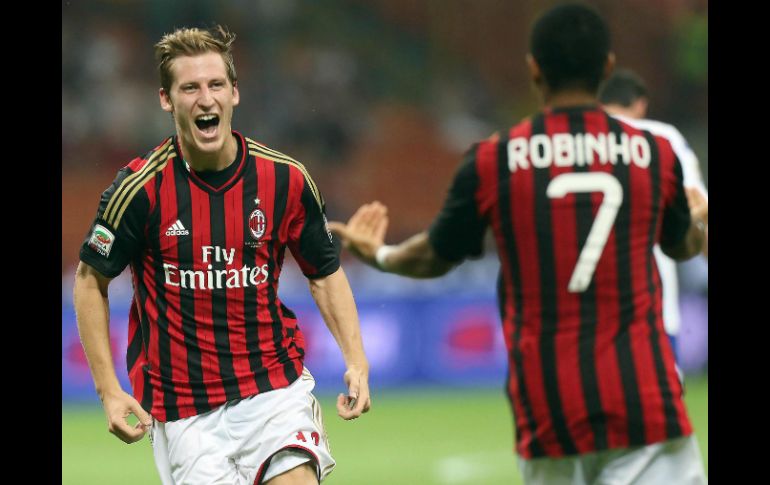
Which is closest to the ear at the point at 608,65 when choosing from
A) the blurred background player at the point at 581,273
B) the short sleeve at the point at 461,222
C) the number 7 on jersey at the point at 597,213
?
the blurred background player at the point at 581,273

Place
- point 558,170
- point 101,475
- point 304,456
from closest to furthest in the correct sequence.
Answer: point 558,170 → point 304,456 → point 101,475

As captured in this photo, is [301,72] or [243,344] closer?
[243,344]

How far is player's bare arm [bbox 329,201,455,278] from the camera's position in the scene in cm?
363

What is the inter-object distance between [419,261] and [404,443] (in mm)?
4991

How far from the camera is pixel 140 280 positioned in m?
4.35

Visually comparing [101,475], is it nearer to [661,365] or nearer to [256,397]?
[256,397]

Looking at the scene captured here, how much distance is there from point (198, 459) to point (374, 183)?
361 inches

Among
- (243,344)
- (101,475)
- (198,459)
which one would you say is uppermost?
(243,344)

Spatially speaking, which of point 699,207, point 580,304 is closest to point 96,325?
point 580,304

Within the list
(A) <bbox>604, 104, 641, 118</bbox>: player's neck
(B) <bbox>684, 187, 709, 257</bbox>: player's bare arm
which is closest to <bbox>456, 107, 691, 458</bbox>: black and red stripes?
(B) <bbox>684, 187, 709, 257</bbox>: player's bare arm

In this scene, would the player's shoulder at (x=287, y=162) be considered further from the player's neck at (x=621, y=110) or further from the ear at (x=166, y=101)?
the player's neck at (x=621, y=110)

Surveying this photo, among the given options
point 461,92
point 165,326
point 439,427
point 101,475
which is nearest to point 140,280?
point 165,326

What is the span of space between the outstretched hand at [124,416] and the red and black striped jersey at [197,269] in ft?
0.68

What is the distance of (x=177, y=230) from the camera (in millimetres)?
4270
